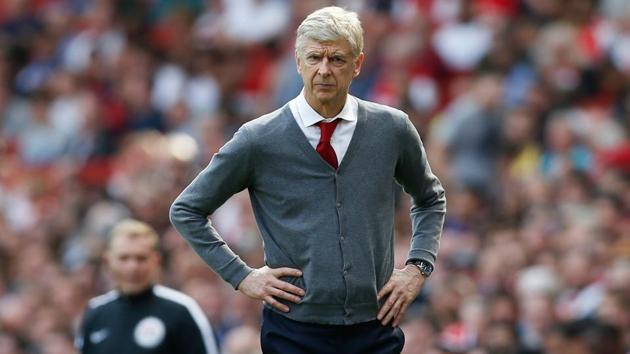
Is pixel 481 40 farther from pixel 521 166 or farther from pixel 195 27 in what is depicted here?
pixel 195 27

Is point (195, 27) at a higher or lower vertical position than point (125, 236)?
higher

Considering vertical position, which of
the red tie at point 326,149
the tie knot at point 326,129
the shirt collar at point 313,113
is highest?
the shirt collar at point 313,113

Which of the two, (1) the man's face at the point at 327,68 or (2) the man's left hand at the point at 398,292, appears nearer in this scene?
(1) the man's face at the point at 327,68

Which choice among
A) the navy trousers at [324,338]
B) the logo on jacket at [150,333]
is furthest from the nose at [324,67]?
the logo on jacket at [150,333]

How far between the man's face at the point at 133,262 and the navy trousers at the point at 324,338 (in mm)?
2259

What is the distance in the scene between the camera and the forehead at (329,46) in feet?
18.9

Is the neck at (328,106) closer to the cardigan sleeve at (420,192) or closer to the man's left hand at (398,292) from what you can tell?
the cardigan sleeve at (420,192)

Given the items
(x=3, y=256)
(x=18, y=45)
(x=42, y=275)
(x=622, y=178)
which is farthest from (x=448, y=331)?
(x=18, y=45)

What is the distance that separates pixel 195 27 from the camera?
1673 centimetres

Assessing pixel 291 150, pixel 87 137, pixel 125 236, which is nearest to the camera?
pixel 291 150

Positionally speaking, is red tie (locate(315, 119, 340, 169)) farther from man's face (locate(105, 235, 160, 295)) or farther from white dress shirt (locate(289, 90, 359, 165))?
man's face (locate(105, 235, 160, 295))

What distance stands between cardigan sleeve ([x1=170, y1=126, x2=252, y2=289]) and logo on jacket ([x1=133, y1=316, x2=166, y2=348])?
7.04 ft

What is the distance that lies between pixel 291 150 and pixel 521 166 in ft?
20.7

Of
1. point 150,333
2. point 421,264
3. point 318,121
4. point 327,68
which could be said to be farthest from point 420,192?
point 150,333
